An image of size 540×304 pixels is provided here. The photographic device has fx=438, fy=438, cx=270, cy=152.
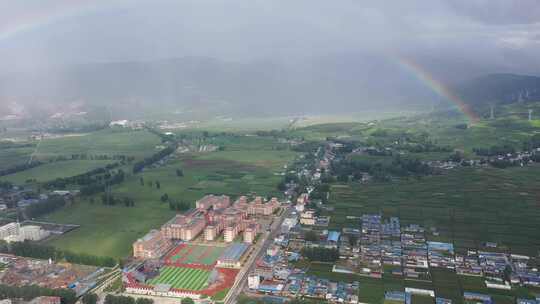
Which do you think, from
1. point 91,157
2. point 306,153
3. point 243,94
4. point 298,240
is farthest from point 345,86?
point 298,240

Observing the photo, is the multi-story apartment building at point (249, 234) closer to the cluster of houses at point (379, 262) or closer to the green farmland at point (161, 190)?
the cluster of houses at point (379, 262)

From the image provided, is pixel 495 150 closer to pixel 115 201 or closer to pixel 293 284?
pixel 293 284

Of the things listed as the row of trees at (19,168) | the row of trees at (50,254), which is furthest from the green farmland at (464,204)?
the row of trees at (19,168)

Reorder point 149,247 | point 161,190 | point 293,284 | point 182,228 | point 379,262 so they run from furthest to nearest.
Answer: point 161,190, point 182,228, point 149,247, point 379,262, point 293,284

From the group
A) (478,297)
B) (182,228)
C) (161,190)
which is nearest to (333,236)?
(478,297)

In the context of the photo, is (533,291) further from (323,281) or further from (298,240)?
(298,240)

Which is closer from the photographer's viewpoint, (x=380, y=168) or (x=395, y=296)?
(x=395, y=296)
